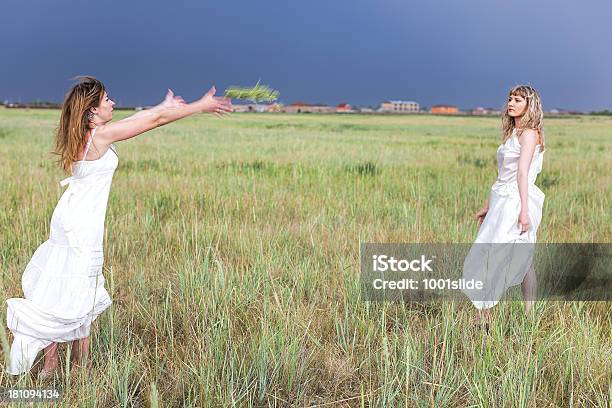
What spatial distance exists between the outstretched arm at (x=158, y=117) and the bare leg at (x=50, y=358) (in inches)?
37.1

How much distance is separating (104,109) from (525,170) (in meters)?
2.17

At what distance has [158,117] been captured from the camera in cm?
267

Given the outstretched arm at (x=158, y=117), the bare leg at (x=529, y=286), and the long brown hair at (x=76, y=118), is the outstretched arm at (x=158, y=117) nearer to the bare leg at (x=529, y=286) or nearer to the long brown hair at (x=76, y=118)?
the long brown hair at (x=76, y=118)

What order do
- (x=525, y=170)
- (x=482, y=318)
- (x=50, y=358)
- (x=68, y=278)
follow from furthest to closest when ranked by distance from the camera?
(x=525, y=170) < (x=482, y=318) < (x=50, y=358) < (x=68, y=278)

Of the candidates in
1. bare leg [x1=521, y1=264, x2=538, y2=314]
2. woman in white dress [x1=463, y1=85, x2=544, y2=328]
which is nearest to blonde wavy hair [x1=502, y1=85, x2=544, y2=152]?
woman in white dress [x1=463, y1=85, x2=544, y2=328]

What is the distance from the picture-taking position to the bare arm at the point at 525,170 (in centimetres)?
327

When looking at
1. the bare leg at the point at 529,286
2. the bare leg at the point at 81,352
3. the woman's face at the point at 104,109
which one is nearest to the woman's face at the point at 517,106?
the bare leg at the point at 529,286

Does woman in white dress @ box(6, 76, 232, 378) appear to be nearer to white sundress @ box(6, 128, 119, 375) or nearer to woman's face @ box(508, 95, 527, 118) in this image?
white sundress @ box(6, 128, 119, 375)

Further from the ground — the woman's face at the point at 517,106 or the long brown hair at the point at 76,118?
the woman's face at the point at 517,106

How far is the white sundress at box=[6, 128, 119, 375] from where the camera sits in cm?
256

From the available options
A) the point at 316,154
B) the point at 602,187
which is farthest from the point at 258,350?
the point at 316,154

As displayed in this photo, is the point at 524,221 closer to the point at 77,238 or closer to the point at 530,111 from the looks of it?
the point at 530,111

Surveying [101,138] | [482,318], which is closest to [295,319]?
[482,318]

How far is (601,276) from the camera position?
167 inches
